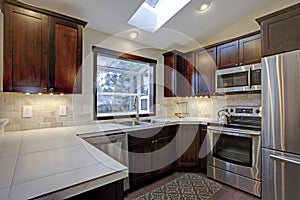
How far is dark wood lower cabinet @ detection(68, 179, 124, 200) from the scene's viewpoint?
0.79 metres

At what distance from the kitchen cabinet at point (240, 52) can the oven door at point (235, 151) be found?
103cm

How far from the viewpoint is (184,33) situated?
3.19 m

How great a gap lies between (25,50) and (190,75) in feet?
8.42

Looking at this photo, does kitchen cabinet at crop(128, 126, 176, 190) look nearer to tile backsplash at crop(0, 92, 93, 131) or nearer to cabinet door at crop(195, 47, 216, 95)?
tile backsplash at crop(0, 92, 93, 131)

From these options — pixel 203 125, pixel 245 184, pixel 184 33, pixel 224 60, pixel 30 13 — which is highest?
pixel 184 33

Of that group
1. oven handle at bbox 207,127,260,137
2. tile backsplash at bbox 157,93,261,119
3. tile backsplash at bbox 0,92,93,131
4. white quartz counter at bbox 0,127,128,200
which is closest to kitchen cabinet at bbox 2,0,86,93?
tile backsplash at bbox 0,92,93,131

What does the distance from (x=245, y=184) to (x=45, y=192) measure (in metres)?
2.50

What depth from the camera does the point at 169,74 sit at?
354cm

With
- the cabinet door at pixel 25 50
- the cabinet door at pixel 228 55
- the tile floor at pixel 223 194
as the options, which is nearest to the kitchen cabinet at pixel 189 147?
the tile floor at pixel 223 194

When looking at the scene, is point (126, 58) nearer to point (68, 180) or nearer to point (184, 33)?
point (184, 33)

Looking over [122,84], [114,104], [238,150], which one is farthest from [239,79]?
[114,104]

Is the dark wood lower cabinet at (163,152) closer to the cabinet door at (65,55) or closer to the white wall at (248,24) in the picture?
the cabinet door at (65,55)

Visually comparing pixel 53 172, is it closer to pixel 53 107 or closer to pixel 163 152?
pixel 53 107

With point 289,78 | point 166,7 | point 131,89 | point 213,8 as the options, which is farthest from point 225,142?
point 166,7
